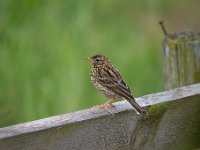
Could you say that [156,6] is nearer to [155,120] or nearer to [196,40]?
[196,40]

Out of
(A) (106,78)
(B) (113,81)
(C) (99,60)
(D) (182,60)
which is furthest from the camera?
(C) (99,60)

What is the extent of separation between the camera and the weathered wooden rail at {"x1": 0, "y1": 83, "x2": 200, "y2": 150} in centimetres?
290

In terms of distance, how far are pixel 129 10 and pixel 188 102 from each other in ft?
13.8

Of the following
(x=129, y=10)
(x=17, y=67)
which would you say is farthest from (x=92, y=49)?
(x=129, y=10)

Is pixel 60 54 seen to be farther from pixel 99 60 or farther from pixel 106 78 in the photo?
pixel 106 78

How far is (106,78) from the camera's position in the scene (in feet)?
17.5

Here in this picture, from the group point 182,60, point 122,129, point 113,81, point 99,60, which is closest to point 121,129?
point 122,129

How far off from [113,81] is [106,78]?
0.22 meters

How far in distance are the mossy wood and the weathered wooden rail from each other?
0.90 meters

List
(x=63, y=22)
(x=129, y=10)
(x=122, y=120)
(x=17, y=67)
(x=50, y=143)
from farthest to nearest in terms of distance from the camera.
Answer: (x=129, y=10), (x=63, y=22), (x=17, y=67), (x=122, y=120), (x=50, y=143)

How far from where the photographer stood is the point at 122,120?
324 centimetres

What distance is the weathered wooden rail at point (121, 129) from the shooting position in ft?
9.53

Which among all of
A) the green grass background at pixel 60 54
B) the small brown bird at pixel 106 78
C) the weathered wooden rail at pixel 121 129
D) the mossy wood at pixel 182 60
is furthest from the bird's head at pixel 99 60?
the weathered wooden rail at pixel 121 129

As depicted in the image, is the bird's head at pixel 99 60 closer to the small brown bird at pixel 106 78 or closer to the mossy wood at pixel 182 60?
the small brown bird at pixel 106 78
